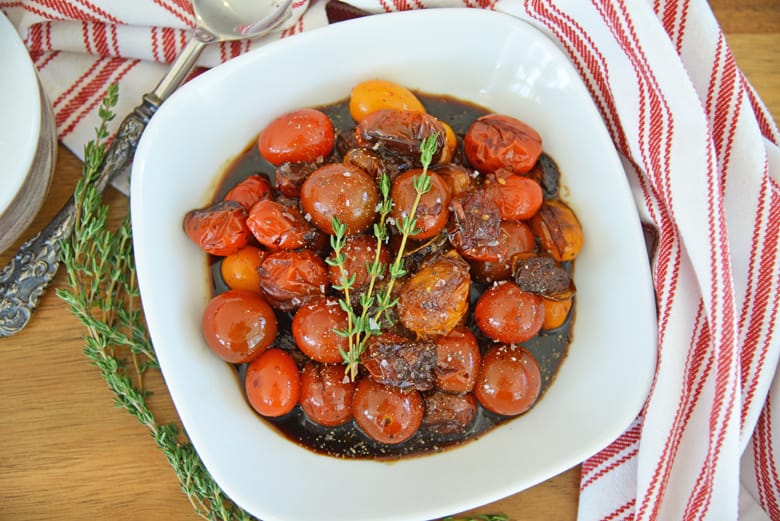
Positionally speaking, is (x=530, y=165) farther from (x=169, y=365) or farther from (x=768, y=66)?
(x=169, y=365)

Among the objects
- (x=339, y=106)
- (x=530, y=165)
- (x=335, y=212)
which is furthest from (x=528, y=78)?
(x=335, y=212)

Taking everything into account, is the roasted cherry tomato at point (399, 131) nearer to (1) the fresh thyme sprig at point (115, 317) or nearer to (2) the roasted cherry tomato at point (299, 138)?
(2) the roasted cherry tomato at point (299, 138)

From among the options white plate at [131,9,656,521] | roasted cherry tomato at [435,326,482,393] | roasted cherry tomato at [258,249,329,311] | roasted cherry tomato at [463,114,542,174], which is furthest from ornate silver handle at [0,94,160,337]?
roasted cherry tomato at [435,326,482,393]

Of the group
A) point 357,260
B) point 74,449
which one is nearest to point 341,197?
point 357,260

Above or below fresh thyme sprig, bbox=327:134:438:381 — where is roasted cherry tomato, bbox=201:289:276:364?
below

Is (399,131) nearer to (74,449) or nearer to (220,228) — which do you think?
(220,228)

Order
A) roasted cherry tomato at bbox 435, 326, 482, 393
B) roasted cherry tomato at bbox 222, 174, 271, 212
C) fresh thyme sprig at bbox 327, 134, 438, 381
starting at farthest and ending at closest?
roasted cherry tomato at bbox 222, 174, 271, 212, roasted cherry tomato at bbox 435, 326, 482, 393, fresh thyme sprig at bbox 327, 134, 438, 381

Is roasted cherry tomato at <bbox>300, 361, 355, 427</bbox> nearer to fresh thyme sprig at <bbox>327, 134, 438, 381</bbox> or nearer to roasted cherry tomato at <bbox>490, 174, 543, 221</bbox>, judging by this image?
fresh thyme sprig at <bbox>327, 134, 438, 381</bbox>
